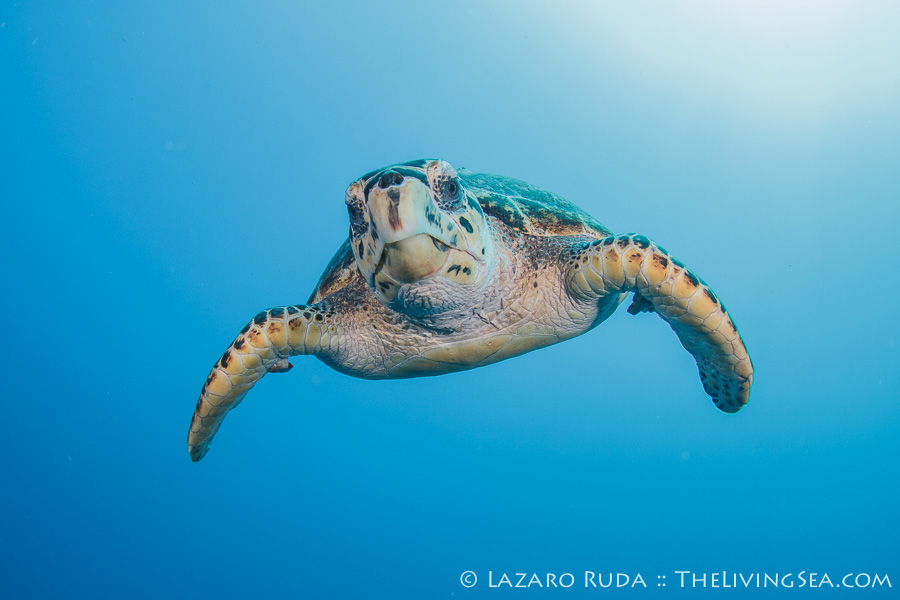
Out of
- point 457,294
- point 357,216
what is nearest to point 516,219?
point 457,294

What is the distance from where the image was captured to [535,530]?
25953mm

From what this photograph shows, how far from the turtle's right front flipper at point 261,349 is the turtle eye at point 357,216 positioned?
102 cm

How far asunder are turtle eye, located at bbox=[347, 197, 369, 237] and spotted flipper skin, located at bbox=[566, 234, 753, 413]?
136cm

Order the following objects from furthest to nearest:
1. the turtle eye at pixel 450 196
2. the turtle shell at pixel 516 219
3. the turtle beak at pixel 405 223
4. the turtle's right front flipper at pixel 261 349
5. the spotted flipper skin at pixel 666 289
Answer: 1. the turtle shell at pixel 516 219
2. the turtle's right front flipper at pixel 261 349
3. the spotted flipper skin at pixel 666 289
4. the turtle eye at pixel 450 196
5. the turtle beak at pixel 405 223

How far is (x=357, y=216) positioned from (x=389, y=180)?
346 millimetres

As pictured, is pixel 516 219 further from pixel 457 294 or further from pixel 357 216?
pixel 357 216

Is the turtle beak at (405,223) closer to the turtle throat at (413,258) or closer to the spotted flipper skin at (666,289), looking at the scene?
the turtle throat at (413,258)

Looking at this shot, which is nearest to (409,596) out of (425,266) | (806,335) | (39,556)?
(39,556)

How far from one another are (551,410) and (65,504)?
25.0m

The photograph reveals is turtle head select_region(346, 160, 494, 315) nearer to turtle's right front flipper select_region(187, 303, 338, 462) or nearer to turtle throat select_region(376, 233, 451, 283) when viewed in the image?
turtle throat select_region(376, 233, 451, 283)

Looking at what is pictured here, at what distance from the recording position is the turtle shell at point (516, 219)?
10.7ft

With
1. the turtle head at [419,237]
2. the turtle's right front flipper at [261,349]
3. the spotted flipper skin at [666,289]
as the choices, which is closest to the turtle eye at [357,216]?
the turtle head at [419,237]

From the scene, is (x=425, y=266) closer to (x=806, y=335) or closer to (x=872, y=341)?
(x=806, y=335)

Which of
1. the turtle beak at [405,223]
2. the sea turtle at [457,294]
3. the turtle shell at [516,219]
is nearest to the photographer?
the turtle beak at [405,223]
